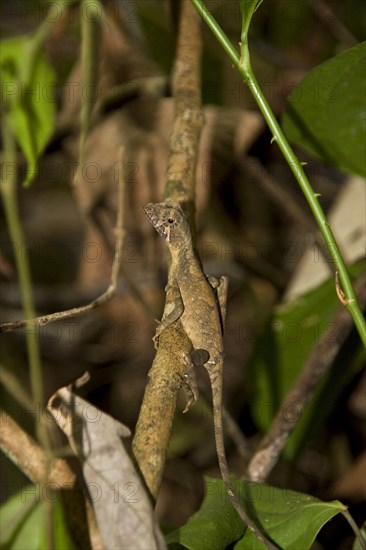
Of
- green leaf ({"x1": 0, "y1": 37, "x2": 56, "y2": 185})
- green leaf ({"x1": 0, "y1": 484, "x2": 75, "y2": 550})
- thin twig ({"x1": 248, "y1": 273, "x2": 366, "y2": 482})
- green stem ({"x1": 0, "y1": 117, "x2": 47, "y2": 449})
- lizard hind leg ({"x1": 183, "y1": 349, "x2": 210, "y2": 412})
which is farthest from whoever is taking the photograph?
green leaf ({"x1": 0, "y1": 37, "x2": 56, "y2": 185})

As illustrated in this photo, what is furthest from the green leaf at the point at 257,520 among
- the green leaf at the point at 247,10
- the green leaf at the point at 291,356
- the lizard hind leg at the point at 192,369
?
the green leaf at the point at 247,10

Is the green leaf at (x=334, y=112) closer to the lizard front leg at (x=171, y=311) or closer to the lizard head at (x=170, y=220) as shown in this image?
the lizard head at (x=170, y=220)

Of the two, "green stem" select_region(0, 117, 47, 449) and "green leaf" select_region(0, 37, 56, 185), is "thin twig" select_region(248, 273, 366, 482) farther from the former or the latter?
"green leaf" select_region(0, 37, 56, 185)

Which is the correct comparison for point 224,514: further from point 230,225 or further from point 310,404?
point 230,225

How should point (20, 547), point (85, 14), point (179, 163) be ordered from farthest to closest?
point (85, 14), point (179, 163), point (20, 547)

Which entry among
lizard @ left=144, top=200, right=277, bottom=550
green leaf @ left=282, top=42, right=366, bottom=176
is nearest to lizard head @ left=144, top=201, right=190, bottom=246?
lizard @ left=144, top=200, right=277, bottom=550

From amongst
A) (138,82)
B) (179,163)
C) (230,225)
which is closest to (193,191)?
(179,163)
